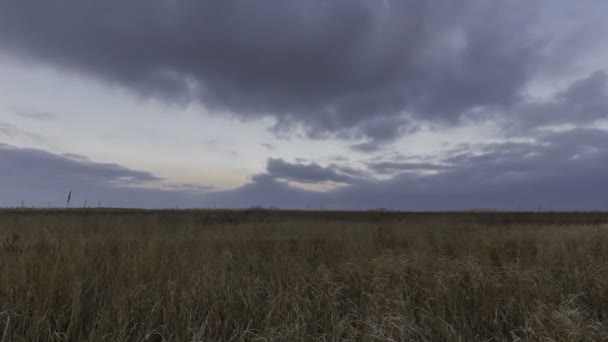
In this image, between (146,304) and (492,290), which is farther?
(492,290)

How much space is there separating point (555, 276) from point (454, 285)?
4003 millimetres

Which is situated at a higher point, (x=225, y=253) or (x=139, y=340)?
(x=225, y=253)

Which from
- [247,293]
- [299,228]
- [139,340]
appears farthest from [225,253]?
[299,228]

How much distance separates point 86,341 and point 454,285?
6982 mm

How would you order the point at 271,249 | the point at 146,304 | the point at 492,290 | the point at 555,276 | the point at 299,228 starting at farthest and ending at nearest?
1. the point at 299,228
2. the point at 271,249
3. the point at 555,276
4. the point at 492,290
5. the point at 146,304

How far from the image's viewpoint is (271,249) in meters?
12.2

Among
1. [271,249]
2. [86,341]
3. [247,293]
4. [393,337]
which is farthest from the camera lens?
[271,249]

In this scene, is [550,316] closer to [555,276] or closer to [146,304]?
[555,276]

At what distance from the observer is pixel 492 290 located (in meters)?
7.44

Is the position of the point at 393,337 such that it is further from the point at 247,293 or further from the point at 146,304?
the point at 146,304

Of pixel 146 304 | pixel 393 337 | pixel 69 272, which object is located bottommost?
pixel 393 337

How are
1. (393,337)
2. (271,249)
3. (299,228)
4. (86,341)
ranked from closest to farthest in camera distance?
(86,341)
(393,337)
(271,249)
(299,228)

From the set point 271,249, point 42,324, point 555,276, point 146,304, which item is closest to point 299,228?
point 271,249

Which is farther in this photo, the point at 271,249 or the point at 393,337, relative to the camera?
the point at 271,249
